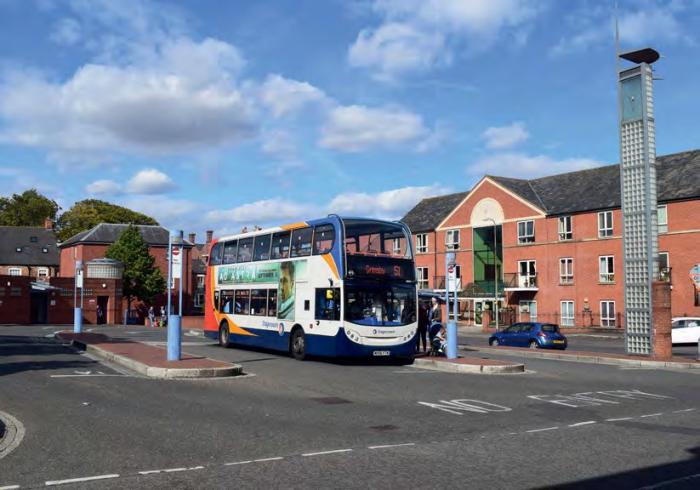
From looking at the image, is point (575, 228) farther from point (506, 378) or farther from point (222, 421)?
point (222, 421)

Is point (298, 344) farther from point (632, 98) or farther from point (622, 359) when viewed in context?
point (632, 98)

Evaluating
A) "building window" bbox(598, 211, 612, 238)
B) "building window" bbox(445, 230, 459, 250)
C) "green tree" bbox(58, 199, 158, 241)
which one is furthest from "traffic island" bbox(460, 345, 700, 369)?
"green tree" bbox(58, 199, 158, 241)

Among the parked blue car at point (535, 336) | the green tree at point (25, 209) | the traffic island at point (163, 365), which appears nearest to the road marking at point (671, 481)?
the traffic island at point (163, 365)

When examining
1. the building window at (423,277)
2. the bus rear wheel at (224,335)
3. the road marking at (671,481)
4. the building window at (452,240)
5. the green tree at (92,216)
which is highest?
the green tree at (92,216)

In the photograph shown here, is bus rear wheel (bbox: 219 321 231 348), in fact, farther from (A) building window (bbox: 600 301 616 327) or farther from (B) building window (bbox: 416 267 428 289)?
(B) building window (bbox: 416 267 428 289)

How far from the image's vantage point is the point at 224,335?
25656mm

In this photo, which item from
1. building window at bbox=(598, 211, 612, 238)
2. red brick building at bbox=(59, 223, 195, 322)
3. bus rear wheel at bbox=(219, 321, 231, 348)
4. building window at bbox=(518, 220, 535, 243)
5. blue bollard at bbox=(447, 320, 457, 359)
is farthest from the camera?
red brick building at bbox=(59, 223, 195, 322)

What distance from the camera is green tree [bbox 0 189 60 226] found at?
9588cm

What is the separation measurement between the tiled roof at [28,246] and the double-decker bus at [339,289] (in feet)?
231

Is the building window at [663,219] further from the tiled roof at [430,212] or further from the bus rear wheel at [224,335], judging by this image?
the bus rear wheel at [224,335]

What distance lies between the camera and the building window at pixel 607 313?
48594 millimetres

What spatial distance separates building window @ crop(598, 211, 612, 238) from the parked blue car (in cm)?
2130

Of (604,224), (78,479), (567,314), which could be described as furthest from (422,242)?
(78,479)

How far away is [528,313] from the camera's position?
5500cm
